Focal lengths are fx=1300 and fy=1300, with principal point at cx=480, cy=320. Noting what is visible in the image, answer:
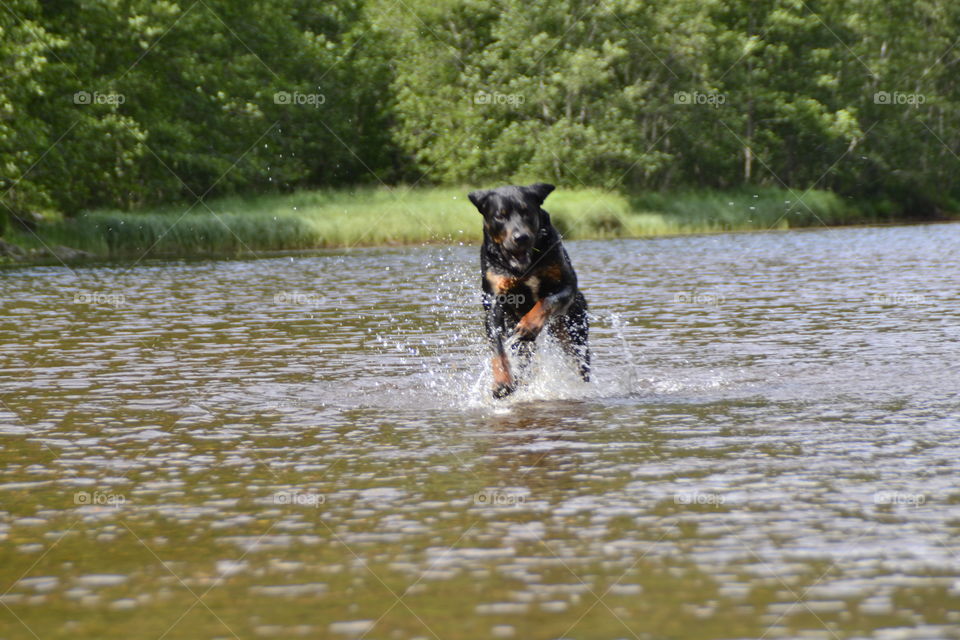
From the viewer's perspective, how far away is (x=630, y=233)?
41.9 metres

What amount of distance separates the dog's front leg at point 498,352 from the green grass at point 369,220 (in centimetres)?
2559

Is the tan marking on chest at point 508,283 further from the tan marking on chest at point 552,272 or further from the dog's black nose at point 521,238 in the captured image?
the dog's black nose at point 521,238

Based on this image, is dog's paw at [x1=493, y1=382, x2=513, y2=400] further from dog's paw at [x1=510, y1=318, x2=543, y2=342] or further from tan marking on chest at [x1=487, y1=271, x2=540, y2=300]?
tan marking on chest at [x1=487, y1=271, x2=540, y2=300]

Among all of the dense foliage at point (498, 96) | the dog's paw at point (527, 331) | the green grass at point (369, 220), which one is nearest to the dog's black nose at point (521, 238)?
the dog's paw at point (527, 331)

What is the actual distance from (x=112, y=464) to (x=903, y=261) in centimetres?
2069

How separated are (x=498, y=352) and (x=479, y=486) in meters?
2.93

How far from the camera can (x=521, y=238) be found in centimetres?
853

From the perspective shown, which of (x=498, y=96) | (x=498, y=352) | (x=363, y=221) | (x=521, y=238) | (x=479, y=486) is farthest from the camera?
(x=498, y=96)

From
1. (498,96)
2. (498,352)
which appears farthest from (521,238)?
(498,96)

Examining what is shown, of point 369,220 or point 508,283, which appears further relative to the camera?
point 369,220

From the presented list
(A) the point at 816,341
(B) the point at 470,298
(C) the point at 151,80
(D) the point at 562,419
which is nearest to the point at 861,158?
(C) the point at 151,80

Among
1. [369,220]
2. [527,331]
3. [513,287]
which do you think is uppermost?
[513,287]

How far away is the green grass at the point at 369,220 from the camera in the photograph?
34.6 m

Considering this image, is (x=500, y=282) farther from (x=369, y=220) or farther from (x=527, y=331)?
(x=369, y=220)
